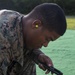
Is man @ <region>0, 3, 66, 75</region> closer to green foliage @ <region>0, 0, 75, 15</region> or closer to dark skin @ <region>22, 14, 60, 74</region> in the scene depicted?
dark skin @ <region>22, 14, 60, 74</region>

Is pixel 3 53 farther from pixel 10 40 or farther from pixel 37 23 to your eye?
pixel 37 23

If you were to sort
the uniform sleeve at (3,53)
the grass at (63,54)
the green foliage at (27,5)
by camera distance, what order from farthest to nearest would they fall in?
the green foliage at (27,5), the grass at (63,54), the uniform sleeve at (3,53)

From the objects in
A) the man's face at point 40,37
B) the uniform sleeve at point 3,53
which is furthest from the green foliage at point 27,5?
the uniform sleeve at point 3,53

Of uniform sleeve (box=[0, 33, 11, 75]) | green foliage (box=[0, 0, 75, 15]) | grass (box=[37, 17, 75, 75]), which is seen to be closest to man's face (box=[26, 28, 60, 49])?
uniform sleeve (box=[0, 33, 11, 75])

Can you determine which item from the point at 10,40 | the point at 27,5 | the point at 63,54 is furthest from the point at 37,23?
the point at 27,5

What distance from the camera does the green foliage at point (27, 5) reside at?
2398 cm

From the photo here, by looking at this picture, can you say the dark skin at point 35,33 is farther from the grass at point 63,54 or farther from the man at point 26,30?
the grass at point 63,54

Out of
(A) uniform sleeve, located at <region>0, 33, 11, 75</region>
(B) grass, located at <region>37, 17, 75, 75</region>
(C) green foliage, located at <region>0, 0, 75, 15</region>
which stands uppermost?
(A) uniform sleeve, located at <region>0, 33, 11, 75</region>

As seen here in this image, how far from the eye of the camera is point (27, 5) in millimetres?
24609

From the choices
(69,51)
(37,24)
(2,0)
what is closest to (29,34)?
(37,24)

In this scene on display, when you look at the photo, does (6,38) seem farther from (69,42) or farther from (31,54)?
(69,42)

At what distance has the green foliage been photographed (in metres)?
24.0

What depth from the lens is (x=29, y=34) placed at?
2.34 m

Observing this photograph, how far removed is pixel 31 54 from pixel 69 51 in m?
3.79
